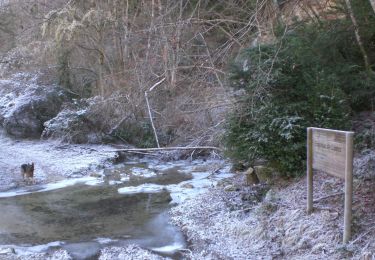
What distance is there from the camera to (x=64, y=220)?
9.27m

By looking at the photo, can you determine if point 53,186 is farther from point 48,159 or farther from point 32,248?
point 32,248

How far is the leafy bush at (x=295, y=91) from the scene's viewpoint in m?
8.33

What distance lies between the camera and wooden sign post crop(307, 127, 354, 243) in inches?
214

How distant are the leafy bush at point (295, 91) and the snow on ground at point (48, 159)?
268 inches

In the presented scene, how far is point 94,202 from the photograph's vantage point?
422 inches

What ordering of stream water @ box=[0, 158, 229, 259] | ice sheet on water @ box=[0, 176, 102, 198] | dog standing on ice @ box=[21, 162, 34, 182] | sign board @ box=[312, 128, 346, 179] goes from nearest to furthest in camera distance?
sign board @ box=[312, 128, 346, 179] → stream water @ box=[0, 158, 229, 259] → ice sheet on water @ box=[0, 176, 102, 198] → dog standing on ice @ box=[21, 162, 34, 182]

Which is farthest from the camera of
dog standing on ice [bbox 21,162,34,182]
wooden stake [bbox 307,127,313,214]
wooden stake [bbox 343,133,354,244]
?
dog standing on ice [bbox 21,162,34,182]

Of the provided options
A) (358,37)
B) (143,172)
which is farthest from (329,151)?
(143,172)

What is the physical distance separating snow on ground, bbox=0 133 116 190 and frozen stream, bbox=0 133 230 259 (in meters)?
0.03

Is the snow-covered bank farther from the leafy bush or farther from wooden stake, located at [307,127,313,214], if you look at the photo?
the leafy bush

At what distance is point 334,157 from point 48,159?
40.9 feet

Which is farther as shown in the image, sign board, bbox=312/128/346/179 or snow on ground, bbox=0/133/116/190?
snow on ground, bbox=0/133/116/190

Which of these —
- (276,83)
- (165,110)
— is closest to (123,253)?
(276,83)

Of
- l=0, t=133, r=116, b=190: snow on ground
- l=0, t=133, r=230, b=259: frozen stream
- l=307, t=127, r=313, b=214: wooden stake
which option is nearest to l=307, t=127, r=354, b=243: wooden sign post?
l=307, t=127, r=313, b=214: wooden stake
